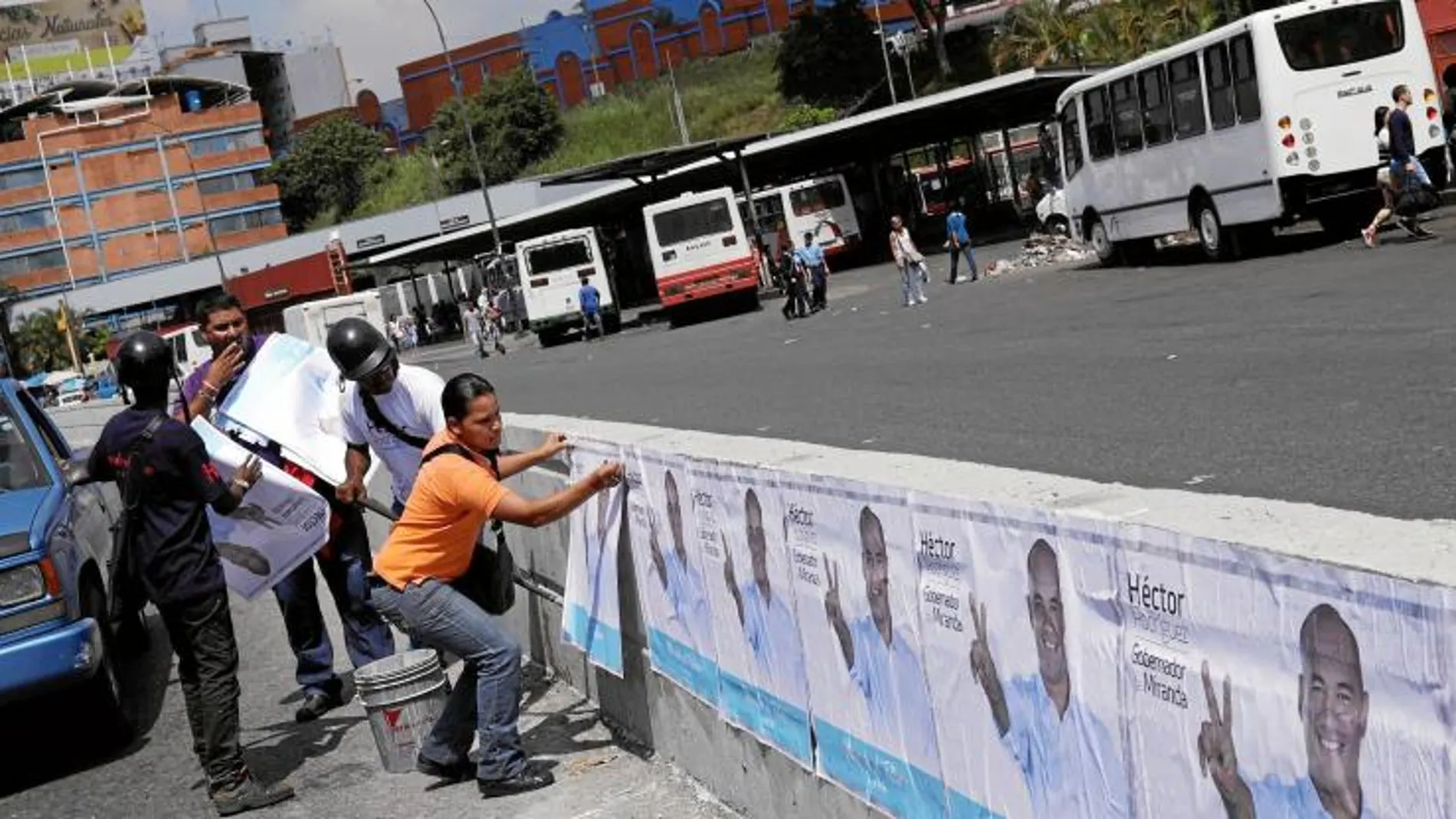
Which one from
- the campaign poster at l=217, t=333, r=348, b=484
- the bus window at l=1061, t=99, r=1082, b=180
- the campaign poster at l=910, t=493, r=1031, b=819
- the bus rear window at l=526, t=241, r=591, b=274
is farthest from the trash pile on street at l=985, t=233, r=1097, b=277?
the campaign poster at l=910, t=493, r=1031, b=819

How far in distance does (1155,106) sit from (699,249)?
17427mm

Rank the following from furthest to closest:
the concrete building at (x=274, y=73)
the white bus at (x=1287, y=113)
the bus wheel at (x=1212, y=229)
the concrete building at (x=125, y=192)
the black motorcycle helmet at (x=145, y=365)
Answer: the concrete building at (x=274, y=73) → the concrete building at (x=125, y=192) → the bus wheel at (x=1212, y=229) → the white bus at (x=1287, y=113) → the black motorcycle helmet at (x=145, y=365)

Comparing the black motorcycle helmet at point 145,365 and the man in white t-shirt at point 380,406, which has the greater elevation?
the black motorcycle helmet at point 145,365

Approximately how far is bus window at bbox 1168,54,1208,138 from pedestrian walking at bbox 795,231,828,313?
36.0 ft

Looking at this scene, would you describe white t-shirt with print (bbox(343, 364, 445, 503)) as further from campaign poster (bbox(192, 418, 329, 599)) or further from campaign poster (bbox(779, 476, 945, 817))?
campaign poster (bbox(779, 476, 945, 817))

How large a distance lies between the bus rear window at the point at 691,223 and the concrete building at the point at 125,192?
7698cm

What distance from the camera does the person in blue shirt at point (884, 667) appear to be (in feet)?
14.6

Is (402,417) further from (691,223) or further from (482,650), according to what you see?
(691,223)

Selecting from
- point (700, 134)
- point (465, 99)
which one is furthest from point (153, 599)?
point (465, 99)

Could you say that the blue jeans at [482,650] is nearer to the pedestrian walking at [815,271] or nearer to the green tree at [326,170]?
the pedestrian walking at [815,271]

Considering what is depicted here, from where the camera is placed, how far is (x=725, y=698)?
6.08 meters

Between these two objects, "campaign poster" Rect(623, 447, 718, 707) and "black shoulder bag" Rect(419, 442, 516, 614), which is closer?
"campaign poster" Rect(623, 447, 718, 707)

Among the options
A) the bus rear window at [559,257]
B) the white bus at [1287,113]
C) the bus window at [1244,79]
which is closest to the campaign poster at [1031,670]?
the white bus at [1287,113]

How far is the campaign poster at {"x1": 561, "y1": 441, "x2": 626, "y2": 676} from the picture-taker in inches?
273
